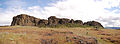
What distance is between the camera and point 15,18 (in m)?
145

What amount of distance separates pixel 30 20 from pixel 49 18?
1313 inches

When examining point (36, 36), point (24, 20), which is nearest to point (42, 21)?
point (24, 20)

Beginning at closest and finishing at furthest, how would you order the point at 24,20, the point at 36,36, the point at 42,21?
the point at 36,36, the point at 24,20, the point at 42,21

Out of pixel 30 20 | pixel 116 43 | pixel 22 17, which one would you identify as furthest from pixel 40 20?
pixel 116 43

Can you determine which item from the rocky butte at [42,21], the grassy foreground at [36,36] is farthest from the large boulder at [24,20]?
the grassy foreground at [36,36]

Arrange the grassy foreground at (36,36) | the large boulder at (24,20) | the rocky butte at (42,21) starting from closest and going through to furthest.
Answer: the grassy foreground at (36,36) → the large boulder at (24,20) → the rocky butte at (42,21)

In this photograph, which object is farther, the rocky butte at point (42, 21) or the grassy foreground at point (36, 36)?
the rocky butte at point (42, 21)

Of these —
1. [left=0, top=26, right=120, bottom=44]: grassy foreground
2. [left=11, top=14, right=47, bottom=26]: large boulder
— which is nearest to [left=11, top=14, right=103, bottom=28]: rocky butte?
[left=11, top=14, right=47, bottom=26]: large boulder

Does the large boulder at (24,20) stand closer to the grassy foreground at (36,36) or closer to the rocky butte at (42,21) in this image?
the rocky butte at (42,21)

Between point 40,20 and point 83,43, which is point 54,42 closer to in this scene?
point 83,43

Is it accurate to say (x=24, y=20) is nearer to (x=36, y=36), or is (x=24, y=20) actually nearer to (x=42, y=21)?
(x=42, y=21)

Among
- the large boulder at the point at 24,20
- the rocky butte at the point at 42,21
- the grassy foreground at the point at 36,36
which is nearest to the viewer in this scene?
the grassy foreground at the point at 36,36

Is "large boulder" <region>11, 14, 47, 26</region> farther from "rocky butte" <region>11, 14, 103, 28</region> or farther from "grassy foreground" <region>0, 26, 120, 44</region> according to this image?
"grassy foreground" <region>0, 26, 120, 44</region>

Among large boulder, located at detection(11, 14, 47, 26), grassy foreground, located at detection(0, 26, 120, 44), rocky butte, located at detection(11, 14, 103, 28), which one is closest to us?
grassy foreground, located at detection(0, 26, 120, 44)
